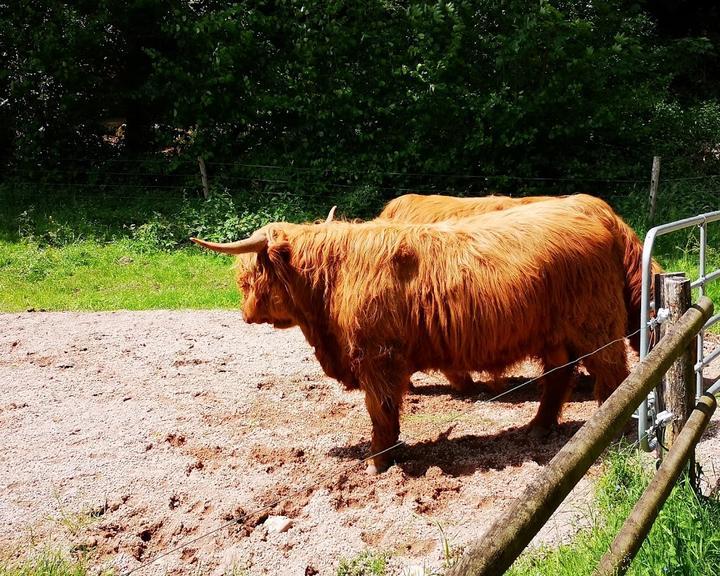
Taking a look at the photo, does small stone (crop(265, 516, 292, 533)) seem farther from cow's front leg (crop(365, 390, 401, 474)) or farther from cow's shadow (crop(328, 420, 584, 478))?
cow's shadow (crop(328, 420, 584, 478))

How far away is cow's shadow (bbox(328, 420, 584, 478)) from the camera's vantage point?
14.6ft

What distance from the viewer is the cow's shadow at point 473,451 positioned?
176 inches

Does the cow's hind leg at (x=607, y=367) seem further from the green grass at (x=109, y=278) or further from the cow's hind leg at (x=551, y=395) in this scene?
the green grass at (x=109, y=278)

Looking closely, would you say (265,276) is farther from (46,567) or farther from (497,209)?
(497,209)

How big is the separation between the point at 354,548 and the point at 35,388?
140 inches

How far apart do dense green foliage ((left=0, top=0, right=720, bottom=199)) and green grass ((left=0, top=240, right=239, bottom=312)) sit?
2.83 metres

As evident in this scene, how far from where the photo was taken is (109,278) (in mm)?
9719

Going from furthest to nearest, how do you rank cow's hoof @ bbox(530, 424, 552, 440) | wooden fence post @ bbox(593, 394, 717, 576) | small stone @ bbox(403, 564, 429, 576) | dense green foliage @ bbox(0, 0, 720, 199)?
dense green foliage @ bbox(0, 0, 720, 199) → cow's hoof @ bbox(530, 424, 552, 440) → small stone @ bbox(403, 564, 429, 576) → wooden fence post @ bbox(593, 394, 717, 576)

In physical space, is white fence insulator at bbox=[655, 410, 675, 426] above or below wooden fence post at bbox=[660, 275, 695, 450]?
below

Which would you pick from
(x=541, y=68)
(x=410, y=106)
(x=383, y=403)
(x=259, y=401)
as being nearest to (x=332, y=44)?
(x=410, y=106)

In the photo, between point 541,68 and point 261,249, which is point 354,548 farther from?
point 541,68

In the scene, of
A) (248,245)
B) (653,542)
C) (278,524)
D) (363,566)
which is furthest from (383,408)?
(653,542)

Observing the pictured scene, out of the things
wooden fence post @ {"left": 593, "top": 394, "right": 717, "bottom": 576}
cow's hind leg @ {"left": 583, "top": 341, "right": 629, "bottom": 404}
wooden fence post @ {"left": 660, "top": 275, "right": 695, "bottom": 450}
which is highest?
wooden fence post @ {"left": 660, "top": 275, "right": 695, "bottom": 450}

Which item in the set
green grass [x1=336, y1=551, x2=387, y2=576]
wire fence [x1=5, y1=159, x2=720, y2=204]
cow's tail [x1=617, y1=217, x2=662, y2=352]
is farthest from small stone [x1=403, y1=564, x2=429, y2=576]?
wire fence [x1=5, y1=159, x2=720, y2=204]
